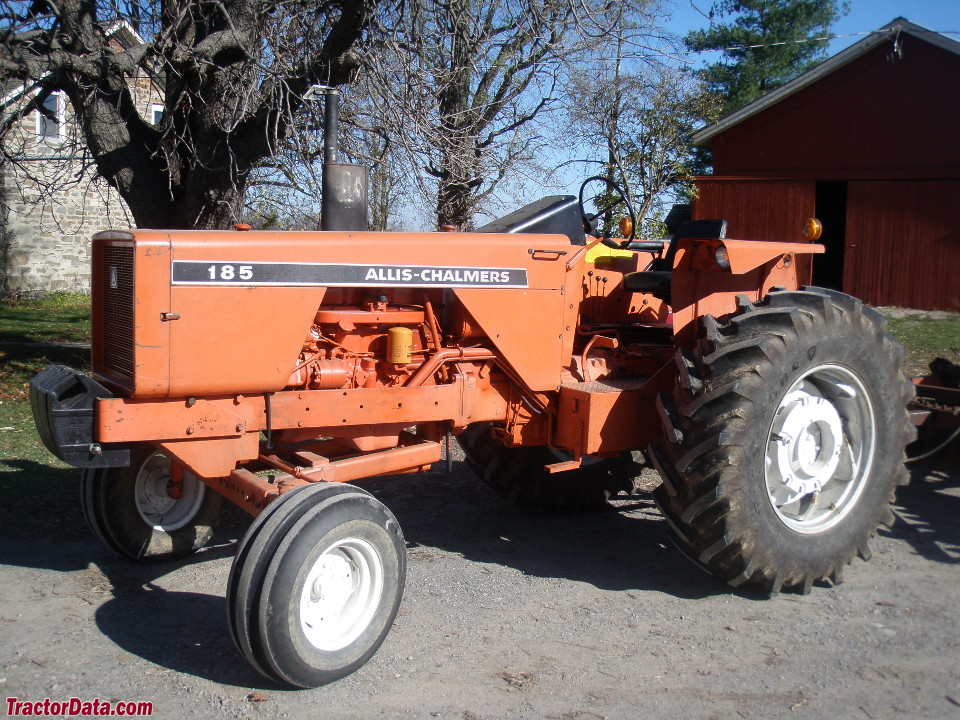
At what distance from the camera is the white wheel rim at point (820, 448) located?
4570mm

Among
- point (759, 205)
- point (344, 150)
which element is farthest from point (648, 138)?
point (344, 150)

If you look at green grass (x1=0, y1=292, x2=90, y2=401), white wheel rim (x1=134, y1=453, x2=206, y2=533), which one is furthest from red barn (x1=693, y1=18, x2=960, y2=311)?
white wheel rim (x1=134, y1=453, x2=206, y2=533)

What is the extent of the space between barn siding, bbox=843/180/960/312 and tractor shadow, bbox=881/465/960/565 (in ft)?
37.0

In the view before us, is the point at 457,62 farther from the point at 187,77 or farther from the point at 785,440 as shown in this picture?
the point at 785,440

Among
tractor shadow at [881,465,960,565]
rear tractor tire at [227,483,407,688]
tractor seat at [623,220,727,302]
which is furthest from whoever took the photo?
tractor shadow at [881,465,960,565]

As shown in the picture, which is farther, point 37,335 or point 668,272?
point 37,335

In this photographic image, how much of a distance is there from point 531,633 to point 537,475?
169 centimetres

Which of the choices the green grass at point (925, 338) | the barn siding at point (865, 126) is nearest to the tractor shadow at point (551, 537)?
the green grass at point (925, 338)

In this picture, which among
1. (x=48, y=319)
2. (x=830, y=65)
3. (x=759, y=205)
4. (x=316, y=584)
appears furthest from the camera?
(x=759, y=205)

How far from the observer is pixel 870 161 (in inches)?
680

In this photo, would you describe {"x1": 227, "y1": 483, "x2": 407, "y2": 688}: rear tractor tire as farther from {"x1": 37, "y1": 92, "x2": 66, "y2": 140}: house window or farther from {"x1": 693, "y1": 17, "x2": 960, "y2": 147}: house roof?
{"x1": 693, "y1": 17, "x2": 960, "y2": 147}: house roof

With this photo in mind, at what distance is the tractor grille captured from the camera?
12.4ft

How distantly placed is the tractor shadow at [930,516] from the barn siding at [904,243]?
444 inches
